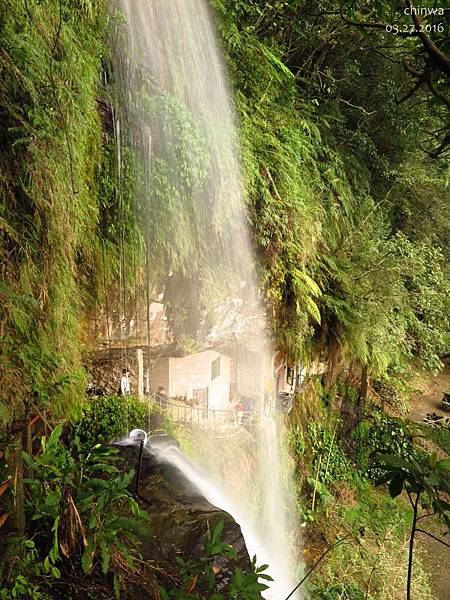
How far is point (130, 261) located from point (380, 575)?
685 centimetres

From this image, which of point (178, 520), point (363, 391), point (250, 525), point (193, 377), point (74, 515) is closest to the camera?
point (74, 515)

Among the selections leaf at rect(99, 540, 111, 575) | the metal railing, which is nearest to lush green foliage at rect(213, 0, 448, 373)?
the metal railing

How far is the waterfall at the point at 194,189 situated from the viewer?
447cm

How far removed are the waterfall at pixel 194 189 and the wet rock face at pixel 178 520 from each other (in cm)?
99

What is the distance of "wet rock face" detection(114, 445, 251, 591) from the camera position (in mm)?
2529

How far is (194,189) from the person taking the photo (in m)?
4.98

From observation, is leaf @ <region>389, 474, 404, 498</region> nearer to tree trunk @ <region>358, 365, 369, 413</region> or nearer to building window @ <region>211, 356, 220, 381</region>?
building window @ <region>211, 356, 220, 381</region>

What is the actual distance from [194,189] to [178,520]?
372 cm

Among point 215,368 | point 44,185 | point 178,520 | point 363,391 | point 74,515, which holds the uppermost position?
point 44,185

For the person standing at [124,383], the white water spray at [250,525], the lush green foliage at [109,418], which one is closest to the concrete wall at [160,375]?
the person standing at [124,383]

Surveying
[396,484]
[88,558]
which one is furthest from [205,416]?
[396,484]

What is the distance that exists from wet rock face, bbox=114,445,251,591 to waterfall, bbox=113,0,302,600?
0.99m

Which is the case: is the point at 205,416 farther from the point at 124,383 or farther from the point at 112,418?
the point at 112,418

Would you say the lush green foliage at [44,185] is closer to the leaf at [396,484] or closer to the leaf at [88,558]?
the leaf at [88,558]
